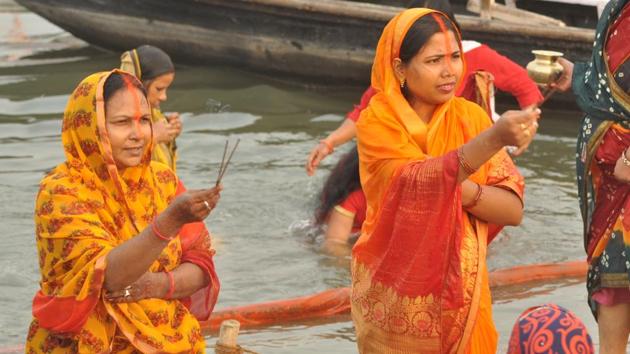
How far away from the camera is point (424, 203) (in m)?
4.28

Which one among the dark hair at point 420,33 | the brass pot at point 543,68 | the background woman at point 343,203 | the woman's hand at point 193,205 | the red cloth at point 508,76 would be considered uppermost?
the dark hair at point 420,33

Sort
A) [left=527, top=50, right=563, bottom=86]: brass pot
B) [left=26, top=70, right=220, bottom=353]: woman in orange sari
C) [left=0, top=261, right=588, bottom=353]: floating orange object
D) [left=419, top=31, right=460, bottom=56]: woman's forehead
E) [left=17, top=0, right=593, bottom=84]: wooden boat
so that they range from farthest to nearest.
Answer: [left=17, top=0, right=593, bottom=84]: wooden boat
[left=0, top=261, right=588, bottom=353]: floating orange object
[left=527, top=50, right=563, bottom=86]: brass pot
[left=419, top=31, right=460, bottom=56]: woman's forehead
[left=26, top=70, right=220, bottom=353]: woman in orange sari

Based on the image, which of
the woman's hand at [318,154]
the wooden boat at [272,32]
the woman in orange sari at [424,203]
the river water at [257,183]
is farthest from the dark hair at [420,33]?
the wooden boat at [272,32]

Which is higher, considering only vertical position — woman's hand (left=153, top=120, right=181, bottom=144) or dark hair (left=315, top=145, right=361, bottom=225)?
woman's hand (left=153, top=120, right=181, bottom=144)

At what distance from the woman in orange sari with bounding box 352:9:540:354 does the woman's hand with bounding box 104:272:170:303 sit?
797 millimetres

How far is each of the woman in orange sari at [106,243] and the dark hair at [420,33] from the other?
91 centimetres

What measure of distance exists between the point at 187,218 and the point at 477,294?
1138mm

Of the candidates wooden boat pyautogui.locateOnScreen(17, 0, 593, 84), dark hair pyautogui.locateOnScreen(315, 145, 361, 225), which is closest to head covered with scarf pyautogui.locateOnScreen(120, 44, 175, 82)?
dark hair pyautogui.locateOnScreen(315, 145, 361, 225)

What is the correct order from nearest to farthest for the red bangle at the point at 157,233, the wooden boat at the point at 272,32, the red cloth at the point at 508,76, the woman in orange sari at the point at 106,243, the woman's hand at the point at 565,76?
the red bangle at the point at 157,233 < the woman in orange sari at the point at 106,243 < the woman's hand at the point at 565,76 < the red cloth at the point at 508,76 < the wooden boat at the point at 272,32

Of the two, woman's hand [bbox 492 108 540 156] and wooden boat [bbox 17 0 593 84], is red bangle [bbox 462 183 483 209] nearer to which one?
woman's hand [bbox 492 108 540 156]

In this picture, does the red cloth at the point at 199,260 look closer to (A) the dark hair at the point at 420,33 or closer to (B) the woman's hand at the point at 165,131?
(A) the dark hair at the point at 420,33

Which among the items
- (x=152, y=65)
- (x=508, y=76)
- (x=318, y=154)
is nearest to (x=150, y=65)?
(x=152, y=65)

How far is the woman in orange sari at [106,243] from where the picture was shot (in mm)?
4008

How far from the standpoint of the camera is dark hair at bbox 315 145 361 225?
7965mm
